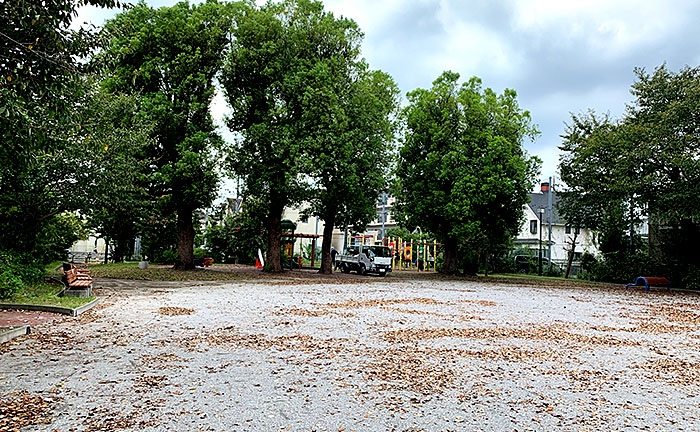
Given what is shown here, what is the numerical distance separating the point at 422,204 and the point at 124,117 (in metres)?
17.8

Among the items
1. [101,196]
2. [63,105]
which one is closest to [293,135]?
[101,196]

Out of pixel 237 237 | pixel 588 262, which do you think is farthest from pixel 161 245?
pixel 588 262

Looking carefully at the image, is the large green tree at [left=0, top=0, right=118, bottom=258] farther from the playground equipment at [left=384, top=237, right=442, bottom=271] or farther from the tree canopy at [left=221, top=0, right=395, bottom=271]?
the playground equipment at [left=384, top=237, right=442, bottom=271]

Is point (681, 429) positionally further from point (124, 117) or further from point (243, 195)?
point (243, 195)

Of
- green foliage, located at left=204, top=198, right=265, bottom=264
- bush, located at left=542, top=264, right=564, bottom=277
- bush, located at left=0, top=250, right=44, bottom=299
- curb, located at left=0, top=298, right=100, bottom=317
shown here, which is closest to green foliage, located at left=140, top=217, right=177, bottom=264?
green foliage, located at left=204, top=198, right=265, bottom=264

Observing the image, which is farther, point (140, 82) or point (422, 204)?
point (422, 204)

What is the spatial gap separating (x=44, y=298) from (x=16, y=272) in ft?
7.33

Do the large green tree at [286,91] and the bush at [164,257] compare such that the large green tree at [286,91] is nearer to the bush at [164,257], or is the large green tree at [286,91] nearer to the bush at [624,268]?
the bush at [164,257]

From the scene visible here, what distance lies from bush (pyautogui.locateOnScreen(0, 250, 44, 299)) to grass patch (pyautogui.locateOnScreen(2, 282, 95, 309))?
21 cm

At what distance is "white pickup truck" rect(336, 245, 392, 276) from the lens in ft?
105

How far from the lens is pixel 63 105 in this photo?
6.43m

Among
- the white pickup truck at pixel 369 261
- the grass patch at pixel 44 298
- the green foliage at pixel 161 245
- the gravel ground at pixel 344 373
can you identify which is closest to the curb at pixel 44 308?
the grass patch at pixel 44 298

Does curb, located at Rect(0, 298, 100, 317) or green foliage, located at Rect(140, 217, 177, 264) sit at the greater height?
green foliage, located at Rect(140, 217, 177, 264)

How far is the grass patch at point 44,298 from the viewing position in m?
10.9
